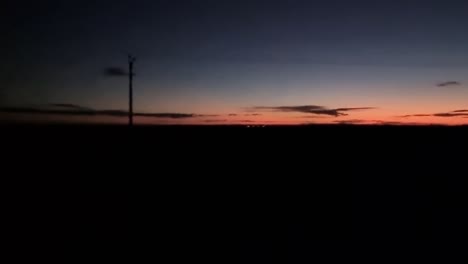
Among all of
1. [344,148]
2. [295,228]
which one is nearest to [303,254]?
[295,228]

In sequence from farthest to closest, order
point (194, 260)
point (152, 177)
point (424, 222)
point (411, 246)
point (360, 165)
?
point (360, 165) → point (152, 177) → point (424, 222) → point (411, 246) → point (194, 260)

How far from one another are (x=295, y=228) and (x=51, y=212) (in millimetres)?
5580

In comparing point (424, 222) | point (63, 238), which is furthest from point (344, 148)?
point (63, 238)

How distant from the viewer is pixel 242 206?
12.1m

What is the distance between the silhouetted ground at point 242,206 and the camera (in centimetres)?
832

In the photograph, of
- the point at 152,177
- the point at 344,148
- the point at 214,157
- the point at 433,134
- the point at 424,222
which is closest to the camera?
the point at 424,222

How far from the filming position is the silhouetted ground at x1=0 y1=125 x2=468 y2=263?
8.32 m

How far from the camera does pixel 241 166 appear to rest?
67.5 feet

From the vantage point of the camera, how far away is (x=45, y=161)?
21.9 m

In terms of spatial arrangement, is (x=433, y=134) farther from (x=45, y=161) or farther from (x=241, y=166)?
(x=45, y=161)

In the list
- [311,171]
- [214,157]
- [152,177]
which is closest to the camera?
[152,177]

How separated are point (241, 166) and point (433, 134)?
27197 millimetres

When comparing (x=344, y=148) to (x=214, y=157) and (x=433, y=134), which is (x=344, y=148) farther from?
(x=433, y=134)

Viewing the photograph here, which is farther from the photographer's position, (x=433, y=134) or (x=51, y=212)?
(x=433, y=134)
